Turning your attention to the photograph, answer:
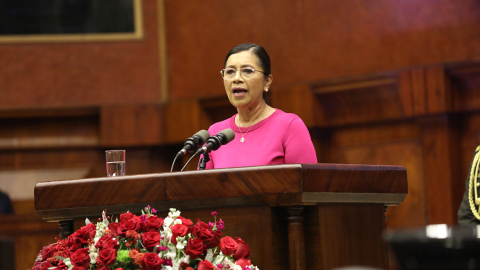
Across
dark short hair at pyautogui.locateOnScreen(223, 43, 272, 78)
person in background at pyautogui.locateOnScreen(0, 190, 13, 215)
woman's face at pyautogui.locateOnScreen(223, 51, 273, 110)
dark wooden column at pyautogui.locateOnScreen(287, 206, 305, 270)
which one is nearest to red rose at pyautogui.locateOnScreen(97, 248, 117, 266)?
dark wooden column at pyautogui.locateOnScreen(287, 206, 305, 270)

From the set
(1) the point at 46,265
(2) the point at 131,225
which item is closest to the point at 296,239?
(2) the point at 131,225

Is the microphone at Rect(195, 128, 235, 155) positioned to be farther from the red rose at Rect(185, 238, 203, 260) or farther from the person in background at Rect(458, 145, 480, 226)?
the person in background at Rect(458, 145, 480, 226)

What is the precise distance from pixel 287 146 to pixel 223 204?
69cm

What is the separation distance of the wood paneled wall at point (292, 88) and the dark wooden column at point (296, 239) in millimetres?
1876

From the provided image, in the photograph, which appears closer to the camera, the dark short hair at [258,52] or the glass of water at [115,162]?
the glass of water at [115,162]

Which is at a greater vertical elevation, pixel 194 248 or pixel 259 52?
pixel 259 52

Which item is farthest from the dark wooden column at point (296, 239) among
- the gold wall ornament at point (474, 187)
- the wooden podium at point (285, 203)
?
the gold wall ornament at point (474, 187)

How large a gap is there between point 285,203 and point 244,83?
3.29 feet

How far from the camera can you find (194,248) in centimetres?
171

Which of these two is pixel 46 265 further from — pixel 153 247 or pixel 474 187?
pixel 474 187

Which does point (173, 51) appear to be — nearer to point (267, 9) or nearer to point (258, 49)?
point (267, 9)

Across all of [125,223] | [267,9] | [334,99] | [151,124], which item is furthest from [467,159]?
[125,223]

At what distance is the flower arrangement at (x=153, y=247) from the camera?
5.58ft

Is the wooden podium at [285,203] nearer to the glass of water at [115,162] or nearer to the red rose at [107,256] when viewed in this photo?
the glass of water at [115,162]
